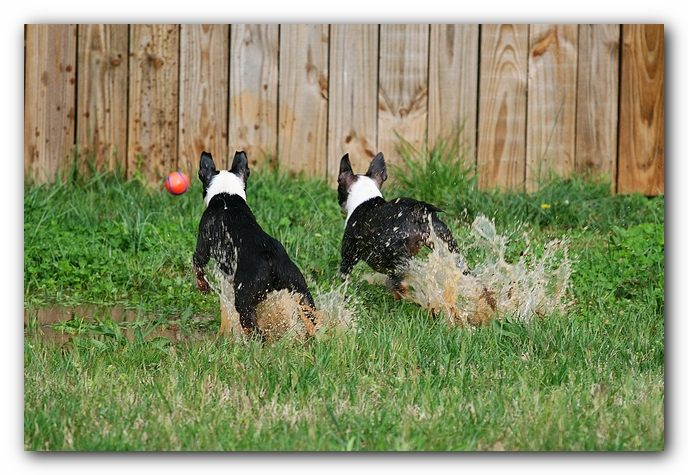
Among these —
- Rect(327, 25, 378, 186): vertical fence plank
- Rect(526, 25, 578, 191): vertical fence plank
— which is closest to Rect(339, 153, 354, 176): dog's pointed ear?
Rect(327, 25, 378, 186): vertical fence plank

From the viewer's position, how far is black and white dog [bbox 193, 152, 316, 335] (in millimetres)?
4504

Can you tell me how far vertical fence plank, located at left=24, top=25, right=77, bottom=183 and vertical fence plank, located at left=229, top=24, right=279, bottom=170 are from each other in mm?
974

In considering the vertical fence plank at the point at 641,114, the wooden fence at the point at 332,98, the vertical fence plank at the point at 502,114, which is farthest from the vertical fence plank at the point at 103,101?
the vertical fence plank at the point at 641,114

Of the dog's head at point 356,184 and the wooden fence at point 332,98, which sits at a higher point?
the wooden fence at point 332,98

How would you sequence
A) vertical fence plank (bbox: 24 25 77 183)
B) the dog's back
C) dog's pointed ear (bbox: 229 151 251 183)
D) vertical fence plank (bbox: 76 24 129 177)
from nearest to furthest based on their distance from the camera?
1. the dog's back
2. dog's pointed ear (bbox: 229 151 251 183)
3. vertical fence plank (bbox: 24 25 77 183)
4. vertical fence plank (bbox: 76 24 129 177)

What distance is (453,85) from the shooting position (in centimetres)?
618

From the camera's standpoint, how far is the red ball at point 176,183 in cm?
604

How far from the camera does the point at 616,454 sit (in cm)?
401

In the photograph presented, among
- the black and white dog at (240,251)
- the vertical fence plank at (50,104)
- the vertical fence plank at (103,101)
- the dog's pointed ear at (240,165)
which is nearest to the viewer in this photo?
the black and white dog at (240,251)

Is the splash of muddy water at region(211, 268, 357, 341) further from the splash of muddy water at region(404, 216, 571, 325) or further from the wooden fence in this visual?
the wooden fence

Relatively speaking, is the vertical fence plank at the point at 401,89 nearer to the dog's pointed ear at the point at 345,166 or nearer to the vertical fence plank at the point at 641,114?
the dog's pointed ear at the point at 345,166

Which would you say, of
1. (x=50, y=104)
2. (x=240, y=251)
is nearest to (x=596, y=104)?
(x=240, y=251)

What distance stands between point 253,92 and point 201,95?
326 mm
